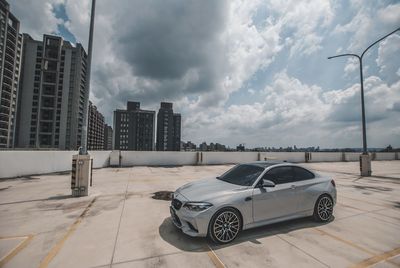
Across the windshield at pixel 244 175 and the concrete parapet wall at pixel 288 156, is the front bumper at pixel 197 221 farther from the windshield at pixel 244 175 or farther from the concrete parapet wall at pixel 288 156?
the concrete parapet wall at pixel 288 156

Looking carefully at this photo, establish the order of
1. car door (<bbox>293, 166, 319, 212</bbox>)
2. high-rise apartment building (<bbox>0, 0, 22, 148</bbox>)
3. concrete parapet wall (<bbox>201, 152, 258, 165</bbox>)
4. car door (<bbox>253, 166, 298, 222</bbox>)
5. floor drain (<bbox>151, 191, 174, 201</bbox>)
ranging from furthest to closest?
high-rise apartment building (<bbox>0, 0, 22, 148</bbox>) → concrete parapet wall (<bbox>201, 152, 258, 165</bbox>) → floor drain (<bbox>151, 191, 174, 201</bbox>) → car door (<bbox>293, 166, 319, 212</bbox>) → car door (<bbox>253, 166, 298, 222</bbox>)

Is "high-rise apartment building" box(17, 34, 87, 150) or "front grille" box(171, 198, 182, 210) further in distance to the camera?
"high-rise apartment building" box(17, 34, 87, 150)

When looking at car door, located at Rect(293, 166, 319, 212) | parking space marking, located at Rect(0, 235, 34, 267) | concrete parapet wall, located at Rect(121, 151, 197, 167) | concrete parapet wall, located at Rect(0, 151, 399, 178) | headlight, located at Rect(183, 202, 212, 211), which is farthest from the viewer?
concrete parapet wall, located at Rect(121, 151, 197, 167)

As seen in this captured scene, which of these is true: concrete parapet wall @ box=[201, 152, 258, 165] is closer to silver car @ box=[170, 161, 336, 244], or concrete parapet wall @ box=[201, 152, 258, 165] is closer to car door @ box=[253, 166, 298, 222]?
silver car @ box=[170, 161, 336, 244]

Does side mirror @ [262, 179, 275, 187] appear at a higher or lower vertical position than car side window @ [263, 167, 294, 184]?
lower

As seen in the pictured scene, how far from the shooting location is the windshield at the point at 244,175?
15.8 feet

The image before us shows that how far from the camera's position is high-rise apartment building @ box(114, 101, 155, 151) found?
12612 cm

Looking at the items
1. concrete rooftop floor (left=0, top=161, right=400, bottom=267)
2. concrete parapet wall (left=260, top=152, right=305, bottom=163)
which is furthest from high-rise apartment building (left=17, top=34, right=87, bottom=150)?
concrete rooftop floor (left=0, top=161, right=400, bottom=267)

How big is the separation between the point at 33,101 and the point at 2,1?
35723 millimetres

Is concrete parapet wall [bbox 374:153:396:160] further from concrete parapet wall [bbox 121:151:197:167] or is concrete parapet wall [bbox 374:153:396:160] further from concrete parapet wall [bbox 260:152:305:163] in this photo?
concrete parapet wall [bbox 121:151:197:167]

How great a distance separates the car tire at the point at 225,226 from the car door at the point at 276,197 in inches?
18.6

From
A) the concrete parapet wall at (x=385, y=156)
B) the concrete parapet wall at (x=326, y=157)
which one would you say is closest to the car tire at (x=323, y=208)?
the concrete parapet wall at (x=326, y=157)

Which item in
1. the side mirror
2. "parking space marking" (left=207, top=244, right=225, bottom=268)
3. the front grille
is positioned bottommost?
"parking space marking" (left=207, top=244, right=225, bottom=268)

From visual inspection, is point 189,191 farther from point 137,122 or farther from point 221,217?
point 137,122
